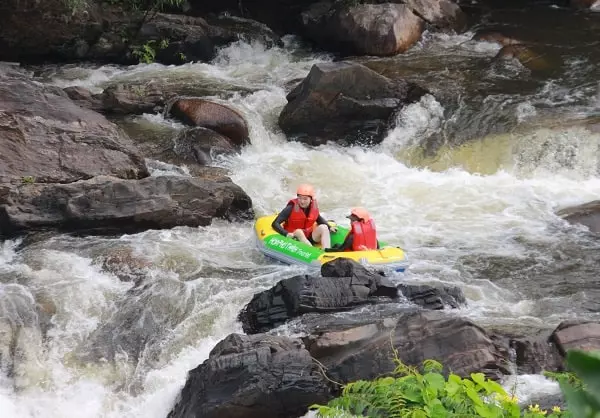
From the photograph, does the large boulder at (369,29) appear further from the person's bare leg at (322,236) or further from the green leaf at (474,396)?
the green leaf at (474,396)

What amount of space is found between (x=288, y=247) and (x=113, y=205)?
2.14 meters

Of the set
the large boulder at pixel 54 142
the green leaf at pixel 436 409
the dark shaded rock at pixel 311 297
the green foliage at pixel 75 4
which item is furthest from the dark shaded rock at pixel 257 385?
the green foliage at pixel 75 4

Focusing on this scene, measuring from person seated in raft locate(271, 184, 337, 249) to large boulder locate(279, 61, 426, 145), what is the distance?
2948 millimetres

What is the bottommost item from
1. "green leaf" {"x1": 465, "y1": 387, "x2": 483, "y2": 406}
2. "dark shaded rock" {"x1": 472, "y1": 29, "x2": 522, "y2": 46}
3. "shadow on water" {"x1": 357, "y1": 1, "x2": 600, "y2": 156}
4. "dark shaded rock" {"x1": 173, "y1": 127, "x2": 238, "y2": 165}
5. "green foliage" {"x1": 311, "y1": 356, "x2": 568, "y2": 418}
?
"dark shaded rock" {"x1": 173, "y1": 127, "x2": 238, "y2": 165}

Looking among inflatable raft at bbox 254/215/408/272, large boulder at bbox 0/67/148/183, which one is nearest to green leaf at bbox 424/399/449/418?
inflatable raft at bbox 254/215/408/272

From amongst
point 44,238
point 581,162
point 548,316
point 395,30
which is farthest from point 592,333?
point 395,30

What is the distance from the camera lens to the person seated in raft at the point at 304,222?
777 cm

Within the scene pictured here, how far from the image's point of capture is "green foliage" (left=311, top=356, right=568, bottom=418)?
2.86m

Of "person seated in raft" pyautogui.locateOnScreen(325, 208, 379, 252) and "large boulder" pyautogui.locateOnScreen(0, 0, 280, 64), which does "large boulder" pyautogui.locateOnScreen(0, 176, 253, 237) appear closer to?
"person seated in raft" pyautogui.locateOnScreen(325, 208, 379, 252)

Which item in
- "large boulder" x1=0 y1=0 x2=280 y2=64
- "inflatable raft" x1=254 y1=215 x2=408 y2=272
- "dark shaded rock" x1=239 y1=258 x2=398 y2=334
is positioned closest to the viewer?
A: "dark shaded rock" x1=239 y1=258 x2=398 y2=334

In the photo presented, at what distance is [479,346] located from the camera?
17.0ft

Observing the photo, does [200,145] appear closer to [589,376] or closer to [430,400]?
[430,400]

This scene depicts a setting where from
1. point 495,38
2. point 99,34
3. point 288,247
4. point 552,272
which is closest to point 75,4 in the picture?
point 99,34

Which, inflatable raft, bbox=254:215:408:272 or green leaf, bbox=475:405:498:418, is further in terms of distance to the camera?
inflatable raft, bbox=254:215:408:272
